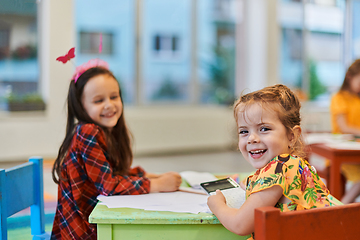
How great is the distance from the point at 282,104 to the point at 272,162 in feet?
0.52

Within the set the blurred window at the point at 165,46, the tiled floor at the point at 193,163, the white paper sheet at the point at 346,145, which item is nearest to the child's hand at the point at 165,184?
the white paper sheet at the point at 346,145

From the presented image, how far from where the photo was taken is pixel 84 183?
46.4 inches

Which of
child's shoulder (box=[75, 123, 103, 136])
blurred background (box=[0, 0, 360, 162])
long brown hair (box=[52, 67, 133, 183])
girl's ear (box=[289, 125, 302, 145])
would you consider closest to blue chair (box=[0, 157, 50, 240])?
long brown hair (box=[52, 67, 133, 183])

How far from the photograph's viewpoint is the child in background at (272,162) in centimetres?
79

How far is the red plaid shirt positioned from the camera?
112cm

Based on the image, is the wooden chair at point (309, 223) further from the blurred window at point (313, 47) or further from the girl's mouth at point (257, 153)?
the blurred window at point (313, 47)

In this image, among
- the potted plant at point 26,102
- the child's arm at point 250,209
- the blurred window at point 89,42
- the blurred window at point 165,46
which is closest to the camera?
the child's arm at point 250,209

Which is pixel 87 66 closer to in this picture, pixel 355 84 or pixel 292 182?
pixel 292 182

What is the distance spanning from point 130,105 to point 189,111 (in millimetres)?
859

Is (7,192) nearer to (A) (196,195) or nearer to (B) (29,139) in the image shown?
(A) (196,195)

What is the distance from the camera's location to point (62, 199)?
3.92 feet

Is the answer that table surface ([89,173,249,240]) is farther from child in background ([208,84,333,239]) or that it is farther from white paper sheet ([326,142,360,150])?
white paper sheet ([326,142,360,150])

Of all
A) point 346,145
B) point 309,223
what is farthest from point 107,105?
point 346,145

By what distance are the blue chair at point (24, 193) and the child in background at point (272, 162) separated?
0.56 m
